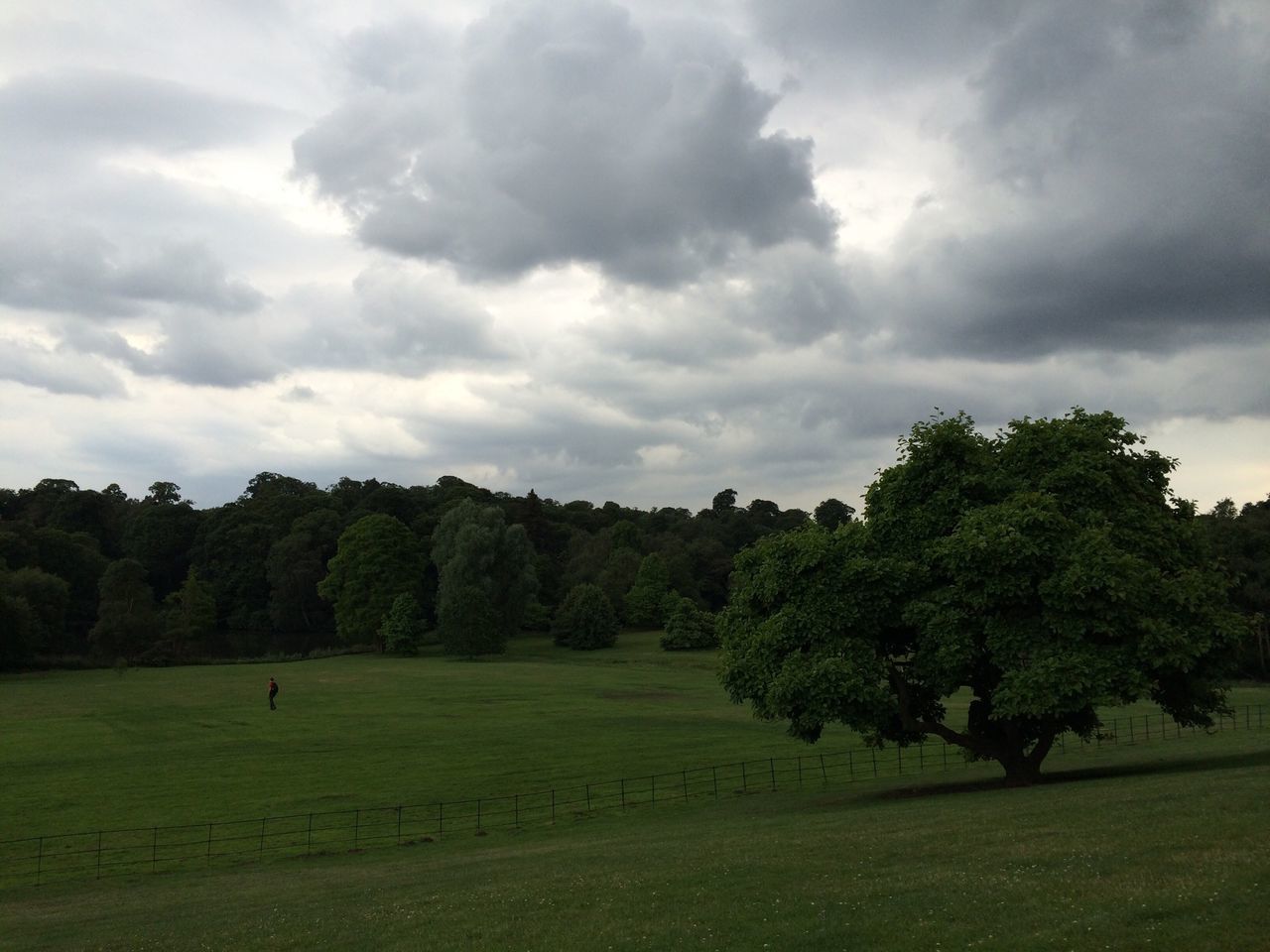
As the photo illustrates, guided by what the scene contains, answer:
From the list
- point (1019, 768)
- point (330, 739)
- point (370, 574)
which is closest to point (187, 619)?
point (370, 574)

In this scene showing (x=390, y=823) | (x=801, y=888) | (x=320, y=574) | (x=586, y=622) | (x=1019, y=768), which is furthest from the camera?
(x=320, y=574)

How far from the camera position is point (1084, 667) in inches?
1171

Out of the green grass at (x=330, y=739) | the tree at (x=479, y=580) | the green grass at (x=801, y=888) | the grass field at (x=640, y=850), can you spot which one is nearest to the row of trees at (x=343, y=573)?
the tree at (x=479, y=580)

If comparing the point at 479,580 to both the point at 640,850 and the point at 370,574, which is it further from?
the point at 640,850

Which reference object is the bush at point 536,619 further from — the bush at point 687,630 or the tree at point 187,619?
the tree at point 187,619

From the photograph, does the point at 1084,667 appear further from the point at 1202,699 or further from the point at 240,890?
the point at 240,890

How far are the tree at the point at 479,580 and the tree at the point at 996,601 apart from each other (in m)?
81.8

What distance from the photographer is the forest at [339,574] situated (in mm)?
109000

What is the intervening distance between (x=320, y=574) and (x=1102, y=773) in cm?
13274

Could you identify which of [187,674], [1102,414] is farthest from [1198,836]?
[187,674]

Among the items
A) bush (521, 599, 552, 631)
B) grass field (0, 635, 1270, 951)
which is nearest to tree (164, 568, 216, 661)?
bush (521, 599, 552, 631)

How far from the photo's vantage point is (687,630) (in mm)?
122188

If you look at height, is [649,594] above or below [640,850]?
above

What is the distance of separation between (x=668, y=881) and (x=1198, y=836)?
9.93m
